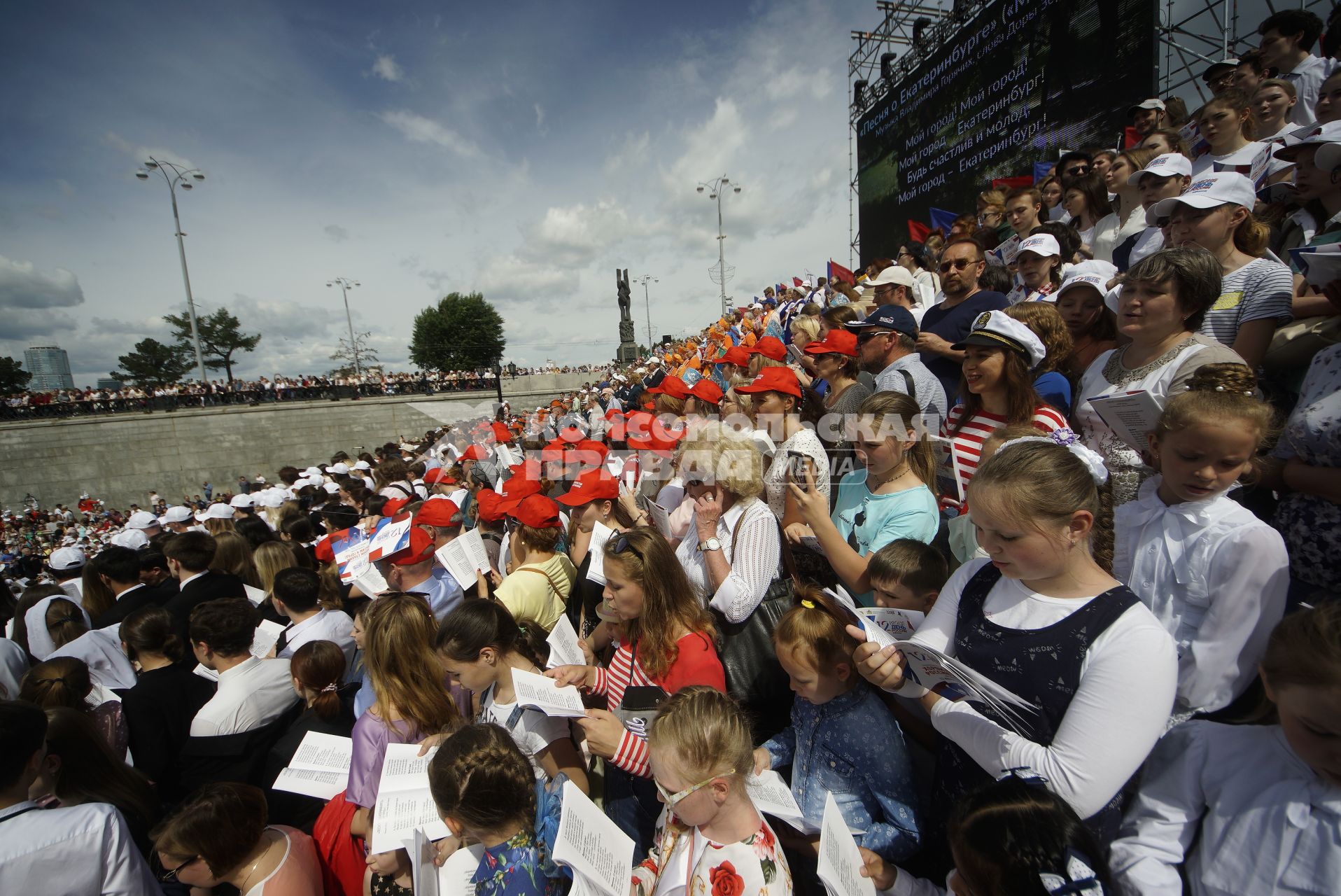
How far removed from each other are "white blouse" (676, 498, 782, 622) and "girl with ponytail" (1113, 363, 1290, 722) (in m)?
1.29

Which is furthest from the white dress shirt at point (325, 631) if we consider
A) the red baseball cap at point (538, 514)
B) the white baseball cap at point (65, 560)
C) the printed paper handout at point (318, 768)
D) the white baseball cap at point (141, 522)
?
the white baseball cap at point (141, 522)

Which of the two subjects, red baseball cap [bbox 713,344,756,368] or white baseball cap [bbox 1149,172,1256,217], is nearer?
white baseball cap [bbox 1149,172,1256,217]

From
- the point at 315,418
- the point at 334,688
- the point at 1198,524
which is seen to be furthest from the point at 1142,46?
the point at 315,418

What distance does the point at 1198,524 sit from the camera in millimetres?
1555

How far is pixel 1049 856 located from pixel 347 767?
2660 mm

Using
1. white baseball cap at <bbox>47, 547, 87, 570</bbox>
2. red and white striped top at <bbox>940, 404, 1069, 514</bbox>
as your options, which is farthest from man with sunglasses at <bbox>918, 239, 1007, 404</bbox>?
white baseball cap at <bbox>47, 547, 87, 570</bbox>

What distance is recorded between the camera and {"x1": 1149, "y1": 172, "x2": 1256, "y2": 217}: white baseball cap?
Answer: 2.78 meters

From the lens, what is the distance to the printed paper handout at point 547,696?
75.7 inches

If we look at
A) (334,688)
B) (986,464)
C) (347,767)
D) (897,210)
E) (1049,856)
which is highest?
(897,210)

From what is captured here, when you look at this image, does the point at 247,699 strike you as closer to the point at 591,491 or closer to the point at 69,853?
the point at 69,853

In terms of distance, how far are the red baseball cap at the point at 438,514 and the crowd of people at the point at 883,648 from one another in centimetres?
2

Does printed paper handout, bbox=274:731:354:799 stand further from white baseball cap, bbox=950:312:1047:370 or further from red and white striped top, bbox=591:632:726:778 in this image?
white baseball cap, bbox=950:312:1047:370

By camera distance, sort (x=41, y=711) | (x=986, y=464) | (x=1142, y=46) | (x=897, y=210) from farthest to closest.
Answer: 1. (x=897, y=210)
2. (x=1142, y=46)
3. (x=41, y=711)
4. (x=986, y=464)

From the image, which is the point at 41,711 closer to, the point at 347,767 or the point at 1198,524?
the point at 347,767
